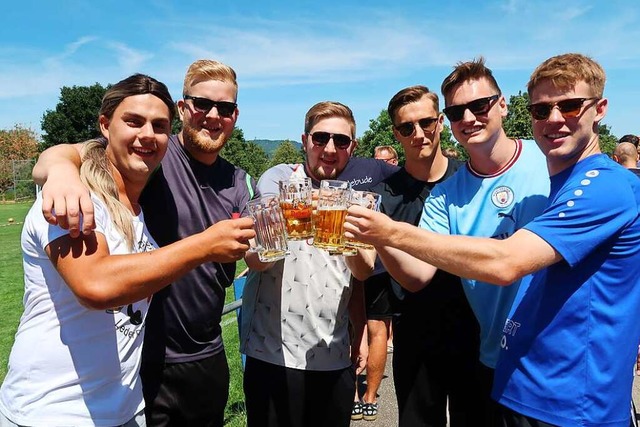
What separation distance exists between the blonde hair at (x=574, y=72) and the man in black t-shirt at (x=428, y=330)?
4.28 feet

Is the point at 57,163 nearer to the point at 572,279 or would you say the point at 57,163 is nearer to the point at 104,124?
the point at 104,124

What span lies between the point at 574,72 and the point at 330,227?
138cm

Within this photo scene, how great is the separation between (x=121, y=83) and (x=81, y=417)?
5.33 ft

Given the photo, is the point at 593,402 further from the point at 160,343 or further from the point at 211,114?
the point at 211,114

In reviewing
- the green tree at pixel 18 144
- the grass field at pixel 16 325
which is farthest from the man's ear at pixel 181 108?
the green tree at pixel 18 144

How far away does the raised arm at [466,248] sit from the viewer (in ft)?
6.82

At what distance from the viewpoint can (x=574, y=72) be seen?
2.33 m

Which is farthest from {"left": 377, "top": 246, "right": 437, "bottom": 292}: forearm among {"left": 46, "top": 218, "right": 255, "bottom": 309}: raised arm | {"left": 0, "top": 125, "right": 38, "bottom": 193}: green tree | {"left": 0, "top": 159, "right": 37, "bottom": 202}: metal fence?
{"left": 0, "top": 125, "right": 38, "bottom": 193}: green tree

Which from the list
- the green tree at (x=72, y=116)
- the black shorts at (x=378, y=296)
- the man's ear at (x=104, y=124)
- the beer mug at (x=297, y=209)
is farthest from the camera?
the green tree at (x=72, y=116)

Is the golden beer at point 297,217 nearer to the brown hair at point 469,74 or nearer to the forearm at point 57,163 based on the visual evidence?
the forearm at point 57,163

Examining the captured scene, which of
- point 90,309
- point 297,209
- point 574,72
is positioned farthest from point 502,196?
point 90,309

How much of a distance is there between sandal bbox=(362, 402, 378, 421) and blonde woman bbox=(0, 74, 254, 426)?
123 inches

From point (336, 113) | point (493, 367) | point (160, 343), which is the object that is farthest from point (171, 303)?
point (493, 367)

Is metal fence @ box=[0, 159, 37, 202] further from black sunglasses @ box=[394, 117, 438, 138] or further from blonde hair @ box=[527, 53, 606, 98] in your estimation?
blonde hair @ box=[527, 53, 606, 98]
